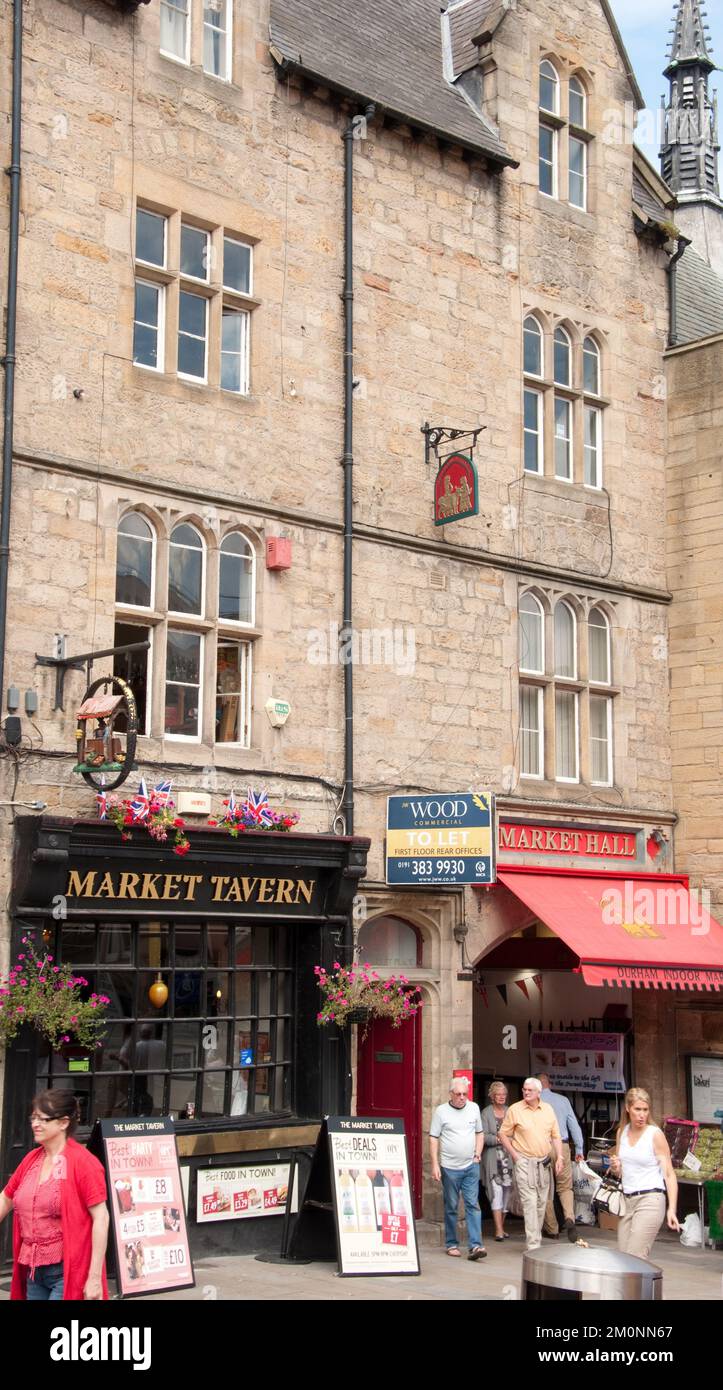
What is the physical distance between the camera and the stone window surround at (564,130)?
17.6 metres

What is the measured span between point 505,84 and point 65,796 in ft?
32.1

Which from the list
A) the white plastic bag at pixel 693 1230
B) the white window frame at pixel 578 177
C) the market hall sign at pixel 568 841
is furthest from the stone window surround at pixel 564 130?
the white plastic bag at pixel 693 1230

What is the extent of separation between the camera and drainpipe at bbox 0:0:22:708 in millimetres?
11812

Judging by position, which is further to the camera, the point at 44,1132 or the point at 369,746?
the point at 369,746

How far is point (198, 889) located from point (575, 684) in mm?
5595

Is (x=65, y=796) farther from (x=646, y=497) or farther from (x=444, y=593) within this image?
(x=646, y=497)

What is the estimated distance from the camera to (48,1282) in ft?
23.7

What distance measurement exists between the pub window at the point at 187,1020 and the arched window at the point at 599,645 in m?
5.21

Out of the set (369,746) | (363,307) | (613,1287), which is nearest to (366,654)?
(369,746)

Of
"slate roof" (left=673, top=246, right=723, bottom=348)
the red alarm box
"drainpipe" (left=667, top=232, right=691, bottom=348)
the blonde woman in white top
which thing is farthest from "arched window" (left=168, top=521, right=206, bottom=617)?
"drainpipe" (left=667, top=232, right=691, bottom=348)

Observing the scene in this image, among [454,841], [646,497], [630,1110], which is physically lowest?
[630,1110]

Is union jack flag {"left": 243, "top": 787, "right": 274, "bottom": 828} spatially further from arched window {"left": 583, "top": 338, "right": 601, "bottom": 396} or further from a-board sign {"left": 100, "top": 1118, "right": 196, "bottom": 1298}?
arched window {"left": 583, "top": 338, "right": 601, "bottom": 396}

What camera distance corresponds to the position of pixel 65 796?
474 inches
